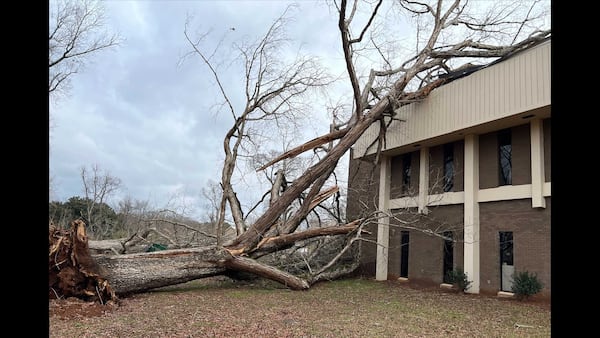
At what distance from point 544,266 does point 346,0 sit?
8964mm

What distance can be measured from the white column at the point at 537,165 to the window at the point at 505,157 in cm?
105

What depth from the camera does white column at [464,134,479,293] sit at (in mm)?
12828

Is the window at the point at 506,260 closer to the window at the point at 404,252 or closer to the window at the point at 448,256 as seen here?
the window at the point at 448,256

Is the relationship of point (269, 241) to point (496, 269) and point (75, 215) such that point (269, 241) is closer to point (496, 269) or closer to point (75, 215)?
point (496, 269)

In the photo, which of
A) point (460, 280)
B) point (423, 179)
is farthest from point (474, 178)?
point (460, 280)

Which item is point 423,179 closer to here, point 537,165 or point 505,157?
point 505,157

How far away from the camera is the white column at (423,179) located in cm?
1499

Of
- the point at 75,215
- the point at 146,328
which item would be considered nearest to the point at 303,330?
the point at 146,328

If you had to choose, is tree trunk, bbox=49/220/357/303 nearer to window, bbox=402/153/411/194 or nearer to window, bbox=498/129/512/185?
window, bbox=402/153/411/194

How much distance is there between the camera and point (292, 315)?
823cm

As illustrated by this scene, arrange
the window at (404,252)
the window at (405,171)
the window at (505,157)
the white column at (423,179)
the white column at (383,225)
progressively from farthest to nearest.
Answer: the window at (405,171) → the white column at (383,225) → the window at (404,252) → the white column at (423,179) → the window at (505,157)

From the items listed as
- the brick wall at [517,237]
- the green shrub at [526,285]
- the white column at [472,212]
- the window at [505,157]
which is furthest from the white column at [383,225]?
the green shrub at [526,285]
